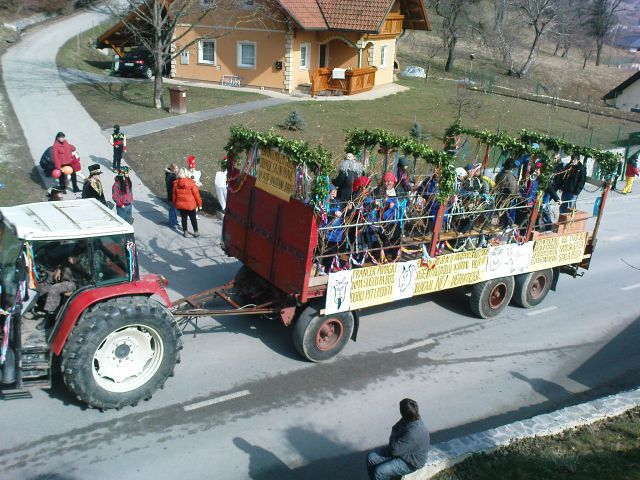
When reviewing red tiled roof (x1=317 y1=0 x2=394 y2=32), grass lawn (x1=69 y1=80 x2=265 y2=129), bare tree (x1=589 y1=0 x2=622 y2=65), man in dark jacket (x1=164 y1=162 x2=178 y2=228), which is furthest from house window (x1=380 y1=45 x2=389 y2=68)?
bare tree (x1=589 y1=0 x2=622 y2=65)

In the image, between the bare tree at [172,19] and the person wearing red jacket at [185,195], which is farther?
the bare tree at [172,19]

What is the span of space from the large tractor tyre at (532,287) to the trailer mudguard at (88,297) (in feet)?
22.1

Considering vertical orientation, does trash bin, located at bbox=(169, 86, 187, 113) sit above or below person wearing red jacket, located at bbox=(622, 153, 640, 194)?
above

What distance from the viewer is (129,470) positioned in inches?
271

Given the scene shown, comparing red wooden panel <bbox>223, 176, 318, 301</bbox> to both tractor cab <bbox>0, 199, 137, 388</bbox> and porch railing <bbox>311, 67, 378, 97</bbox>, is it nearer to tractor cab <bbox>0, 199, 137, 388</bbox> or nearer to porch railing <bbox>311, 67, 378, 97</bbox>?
tractor cab <bbox>0, 199, 137, 388</bbox>

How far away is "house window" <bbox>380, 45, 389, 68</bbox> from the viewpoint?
35125 millimetres

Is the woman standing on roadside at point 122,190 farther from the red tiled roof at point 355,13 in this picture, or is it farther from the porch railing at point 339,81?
the red tiled roof at point 355,13

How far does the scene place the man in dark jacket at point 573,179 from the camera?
12.3m

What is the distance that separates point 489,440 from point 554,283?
19.4 feet

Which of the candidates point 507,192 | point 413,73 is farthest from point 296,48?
point 507,192

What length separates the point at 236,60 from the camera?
31.5 meters

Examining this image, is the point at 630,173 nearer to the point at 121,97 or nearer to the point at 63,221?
the point at 121,97

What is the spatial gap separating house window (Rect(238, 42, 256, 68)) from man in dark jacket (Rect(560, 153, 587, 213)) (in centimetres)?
2142

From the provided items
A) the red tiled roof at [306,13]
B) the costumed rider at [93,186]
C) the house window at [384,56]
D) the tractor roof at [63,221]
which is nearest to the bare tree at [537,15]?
the house window at [384,56]
